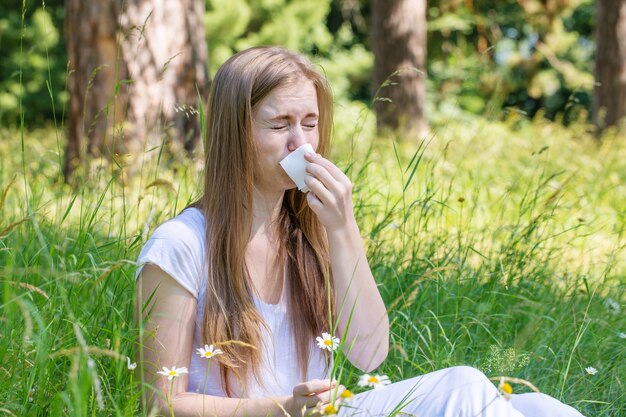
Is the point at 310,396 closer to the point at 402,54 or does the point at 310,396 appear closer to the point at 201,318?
the point at 201,318

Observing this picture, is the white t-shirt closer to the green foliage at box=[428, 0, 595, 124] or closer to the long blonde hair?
the long blonde hair

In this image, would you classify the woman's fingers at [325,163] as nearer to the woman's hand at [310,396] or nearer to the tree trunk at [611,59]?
the woman's hand at [310,396]

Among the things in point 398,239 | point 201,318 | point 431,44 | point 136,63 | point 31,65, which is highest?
point 136,63

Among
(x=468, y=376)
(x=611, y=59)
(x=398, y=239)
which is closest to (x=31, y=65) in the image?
(x=611, y=59)

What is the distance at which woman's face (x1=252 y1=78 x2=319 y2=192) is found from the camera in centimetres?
207

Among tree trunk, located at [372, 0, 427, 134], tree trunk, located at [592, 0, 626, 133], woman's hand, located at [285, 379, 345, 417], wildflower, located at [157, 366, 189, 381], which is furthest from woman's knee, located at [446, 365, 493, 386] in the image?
tree trunk, located at [592, 0, 626, 133]

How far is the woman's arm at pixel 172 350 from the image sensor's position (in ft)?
6.07

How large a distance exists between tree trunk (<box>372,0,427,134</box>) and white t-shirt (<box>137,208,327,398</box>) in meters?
6.87

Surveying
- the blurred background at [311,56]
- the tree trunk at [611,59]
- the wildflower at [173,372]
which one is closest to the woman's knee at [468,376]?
the wildflower at [173,372]

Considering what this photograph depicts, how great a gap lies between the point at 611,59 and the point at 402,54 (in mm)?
2378

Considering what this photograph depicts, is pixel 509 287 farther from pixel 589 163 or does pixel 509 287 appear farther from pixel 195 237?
pixel 589 163

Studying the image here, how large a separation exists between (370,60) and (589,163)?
11.3m

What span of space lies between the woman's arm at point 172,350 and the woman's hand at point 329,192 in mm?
366

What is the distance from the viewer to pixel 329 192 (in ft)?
6.48
